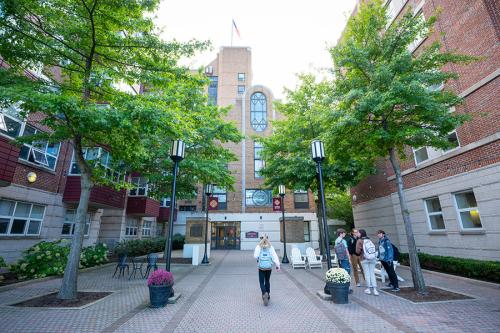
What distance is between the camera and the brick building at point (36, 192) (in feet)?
35.3

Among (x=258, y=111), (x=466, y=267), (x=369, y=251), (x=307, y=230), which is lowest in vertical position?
(x=466, y=267)

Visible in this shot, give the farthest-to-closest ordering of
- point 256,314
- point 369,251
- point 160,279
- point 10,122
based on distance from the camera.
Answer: point 10,122
point 369,251
point 160,279
point 256,314

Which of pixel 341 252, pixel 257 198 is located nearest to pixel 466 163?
pixel 341 252

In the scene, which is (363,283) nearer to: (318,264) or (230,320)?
(318,264)

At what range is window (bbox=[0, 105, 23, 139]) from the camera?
35.0ft

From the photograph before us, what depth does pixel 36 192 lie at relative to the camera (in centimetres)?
1245

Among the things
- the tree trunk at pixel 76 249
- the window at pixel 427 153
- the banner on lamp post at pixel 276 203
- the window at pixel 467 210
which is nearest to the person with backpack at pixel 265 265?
the tree trunk at pixel 76 249

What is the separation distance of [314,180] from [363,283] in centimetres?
728

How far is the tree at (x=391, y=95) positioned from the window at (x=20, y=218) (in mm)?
14292

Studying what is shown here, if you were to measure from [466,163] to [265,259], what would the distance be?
10303 millimetres

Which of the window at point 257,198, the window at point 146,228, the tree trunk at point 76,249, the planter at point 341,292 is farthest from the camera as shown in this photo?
the window at point 257,198

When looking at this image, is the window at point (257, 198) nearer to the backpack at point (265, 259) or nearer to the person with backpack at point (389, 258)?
the person with backpack at point (389, 258)

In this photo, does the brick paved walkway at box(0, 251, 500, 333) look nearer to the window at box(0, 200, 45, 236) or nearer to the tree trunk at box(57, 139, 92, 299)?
the tree trunk at box(57, 139, 92, 299)

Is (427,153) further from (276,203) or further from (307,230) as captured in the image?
(307,230)
